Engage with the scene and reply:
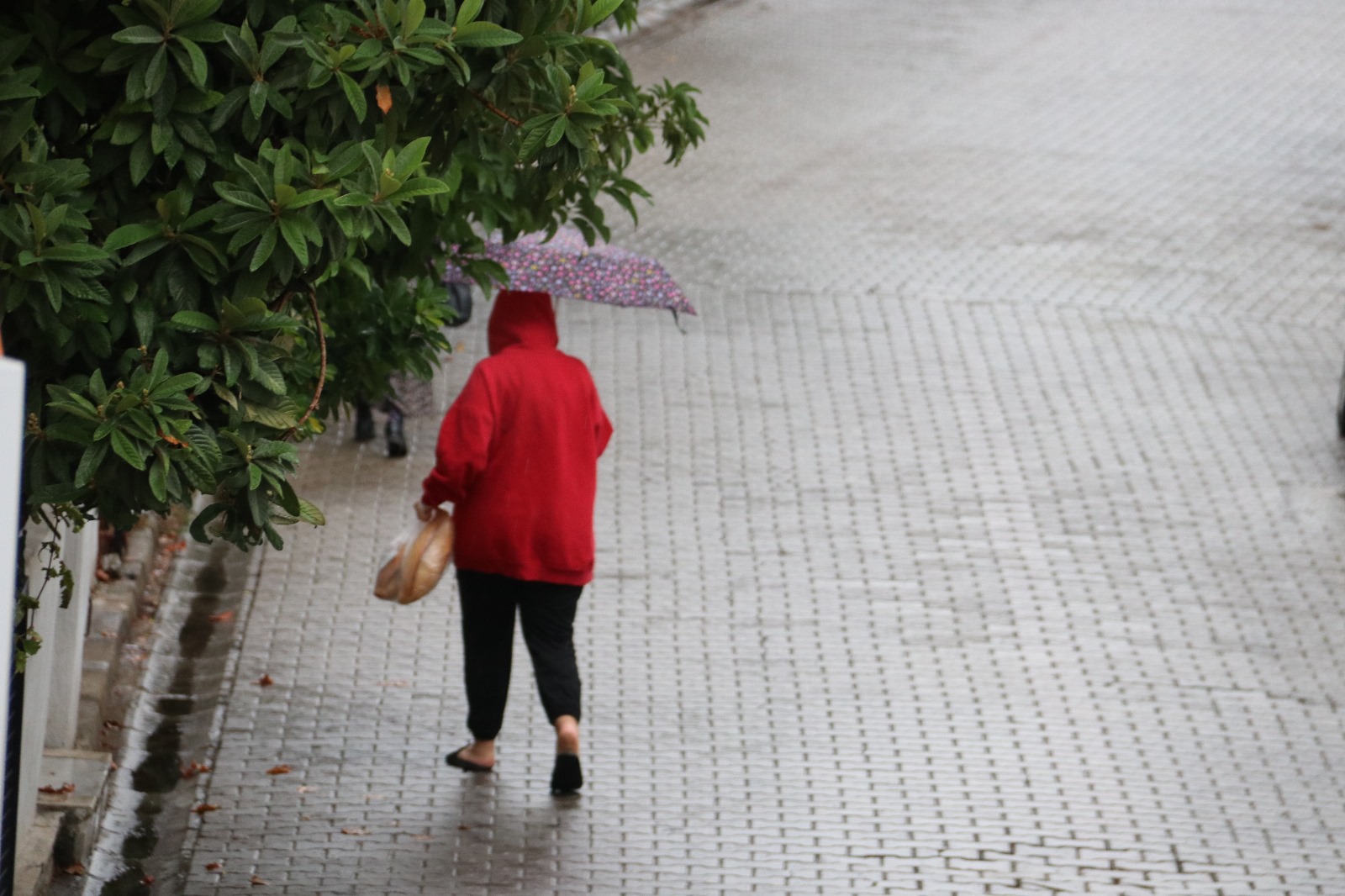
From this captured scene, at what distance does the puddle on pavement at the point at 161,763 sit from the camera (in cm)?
603

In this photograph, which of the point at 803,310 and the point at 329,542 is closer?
the point at 329,542

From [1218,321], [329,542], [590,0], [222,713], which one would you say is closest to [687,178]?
[1218,321]

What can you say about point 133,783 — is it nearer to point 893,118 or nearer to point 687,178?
point 687,178

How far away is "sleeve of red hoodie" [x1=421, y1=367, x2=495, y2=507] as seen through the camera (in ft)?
19.9

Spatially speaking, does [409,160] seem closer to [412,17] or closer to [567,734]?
[412,17]

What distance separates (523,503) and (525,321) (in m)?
0.65

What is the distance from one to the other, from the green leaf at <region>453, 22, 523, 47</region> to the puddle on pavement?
322 cm

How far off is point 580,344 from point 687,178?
379 cm

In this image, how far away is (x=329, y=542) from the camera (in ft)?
27.9

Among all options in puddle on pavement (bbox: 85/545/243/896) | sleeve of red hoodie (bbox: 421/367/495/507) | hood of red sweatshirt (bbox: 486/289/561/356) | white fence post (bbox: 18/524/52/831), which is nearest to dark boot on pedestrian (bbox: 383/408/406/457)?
puddle on pavement (bbox: 85/545/243/896)

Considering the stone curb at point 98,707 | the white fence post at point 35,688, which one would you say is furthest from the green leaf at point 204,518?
the stone curb at point 98,707

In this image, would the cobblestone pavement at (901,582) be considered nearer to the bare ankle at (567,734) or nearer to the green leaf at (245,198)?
the bare ankle at (567,734)

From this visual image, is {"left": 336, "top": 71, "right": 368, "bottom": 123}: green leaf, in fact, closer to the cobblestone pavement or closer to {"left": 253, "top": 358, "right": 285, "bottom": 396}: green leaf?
{"left": 253, "top": 358, "right": 285, "bottom": 396}: green leaf

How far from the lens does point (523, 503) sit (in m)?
6.12
